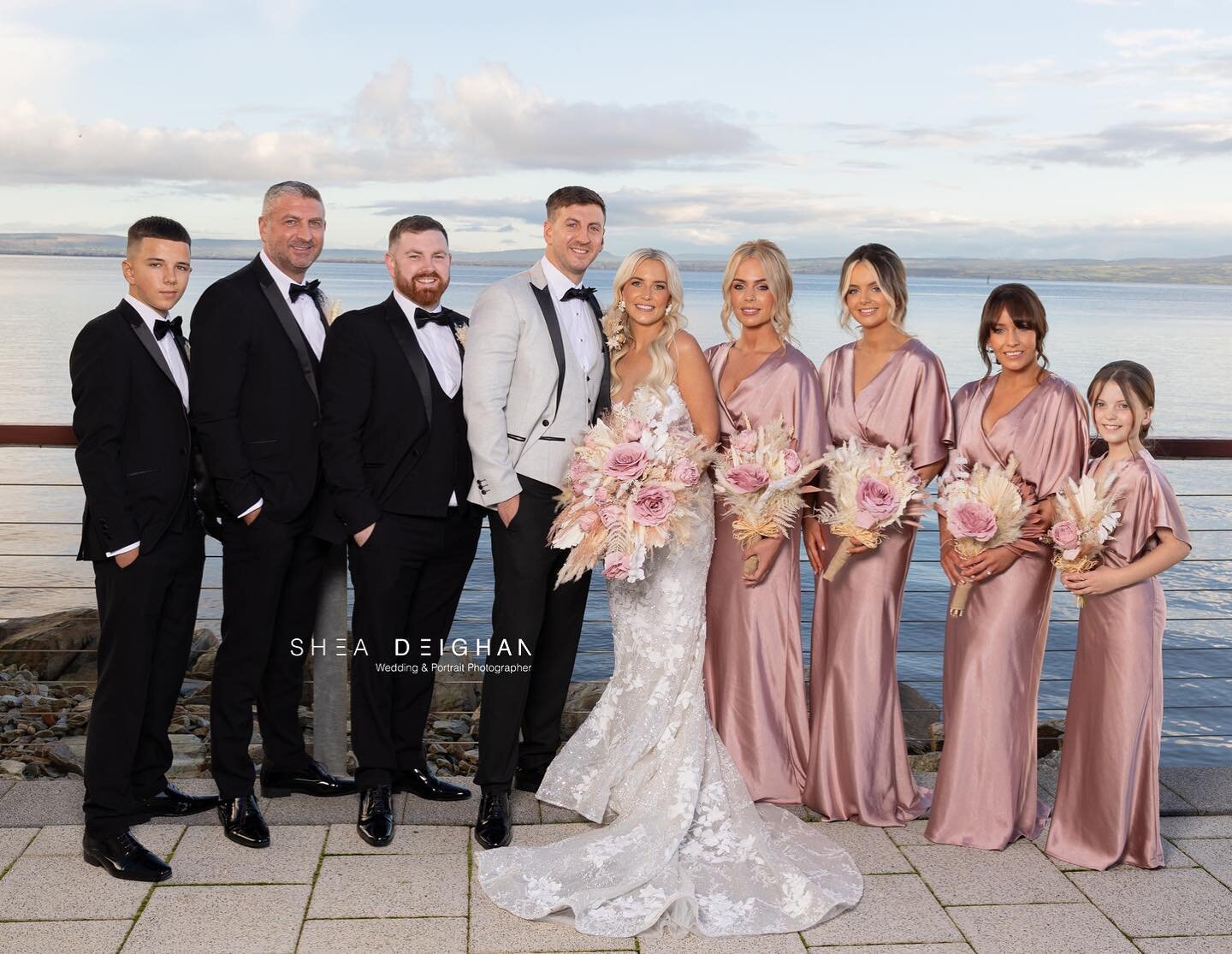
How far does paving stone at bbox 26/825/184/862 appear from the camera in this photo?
365 cm

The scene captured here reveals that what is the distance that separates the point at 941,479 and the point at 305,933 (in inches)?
98.8

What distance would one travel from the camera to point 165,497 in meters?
3.55

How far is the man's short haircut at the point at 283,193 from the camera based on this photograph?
3.83m

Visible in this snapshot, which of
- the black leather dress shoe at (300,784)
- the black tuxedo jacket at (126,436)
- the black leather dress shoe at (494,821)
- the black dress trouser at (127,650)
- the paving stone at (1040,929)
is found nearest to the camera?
the paving stone at (1040,929)

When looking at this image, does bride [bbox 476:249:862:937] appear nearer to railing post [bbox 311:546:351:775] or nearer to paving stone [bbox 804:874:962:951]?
paving stone [bbox 804:874:962:951]

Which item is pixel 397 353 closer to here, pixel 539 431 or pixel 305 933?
pixel 539 431

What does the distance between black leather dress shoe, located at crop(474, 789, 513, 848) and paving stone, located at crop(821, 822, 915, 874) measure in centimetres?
112

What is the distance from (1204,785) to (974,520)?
1743 mm

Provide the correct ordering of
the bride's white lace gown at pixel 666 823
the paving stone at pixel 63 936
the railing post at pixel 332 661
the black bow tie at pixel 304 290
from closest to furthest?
1. the paving stone at pixel 63 936
2. the bride's white lace gown at pixel 666 823
3. the black bow tie at pixel 304 290
4. the railing post at pixel 332 661

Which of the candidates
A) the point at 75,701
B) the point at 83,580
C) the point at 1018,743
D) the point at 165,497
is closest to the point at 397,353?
the point at 165,497

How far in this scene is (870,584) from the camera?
13.2ft

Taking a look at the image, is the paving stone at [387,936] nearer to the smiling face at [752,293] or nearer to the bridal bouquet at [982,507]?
the bridal bouquet at [982,507]

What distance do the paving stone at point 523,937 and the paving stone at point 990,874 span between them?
109cm

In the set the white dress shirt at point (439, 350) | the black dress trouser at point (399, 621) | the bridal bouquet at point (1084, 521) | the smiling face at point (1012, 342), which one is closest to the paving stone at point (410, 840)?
the black dress trouser at point (399, 621)
